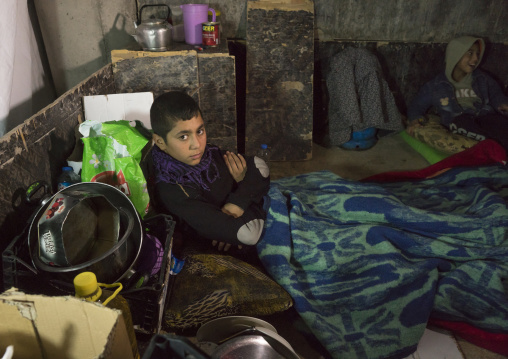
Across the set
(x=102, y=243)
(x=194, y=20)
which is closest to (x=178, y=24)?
(x=194, y=20)

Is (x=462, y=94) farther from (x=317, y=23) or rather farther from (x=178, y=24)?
(x=178, y=24)

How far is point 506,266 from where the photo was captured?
1.67 meters

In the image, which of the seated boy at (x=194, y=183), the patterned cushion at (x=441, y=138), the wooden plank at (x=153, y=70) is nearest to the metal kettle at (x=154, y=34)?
the wooden plank at (x=153, y=70)

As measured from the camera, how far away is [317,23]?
3193 millimetres

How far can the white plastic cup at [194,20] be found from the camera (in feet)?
8.93

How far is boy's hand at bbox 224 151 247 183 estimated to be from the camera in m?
1.92

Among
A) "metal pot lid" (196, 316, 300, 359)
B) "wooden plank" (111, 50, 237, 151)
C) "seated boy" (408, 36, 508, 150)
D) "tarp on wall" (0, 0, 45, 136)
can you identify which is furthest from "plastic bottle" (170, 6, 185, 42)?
"metal pot lid" (196, 316, 300, 359)

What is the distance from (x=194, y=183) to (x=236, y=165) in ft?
0.98

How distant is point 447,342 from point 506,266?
0.46m

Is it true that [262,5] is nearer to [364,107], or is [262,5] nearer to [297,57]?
[297,57]

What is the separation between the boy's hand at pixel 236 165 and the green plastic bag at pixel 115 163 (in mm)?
465

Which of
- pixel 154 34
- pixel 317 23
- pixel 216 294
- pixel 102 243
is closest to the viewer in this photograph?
pixel 102 243

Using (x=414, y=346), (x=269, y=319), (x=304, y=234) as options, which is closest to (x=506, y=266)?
(x=414, y=346)

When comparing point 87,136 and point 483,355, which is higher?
point 87,136
